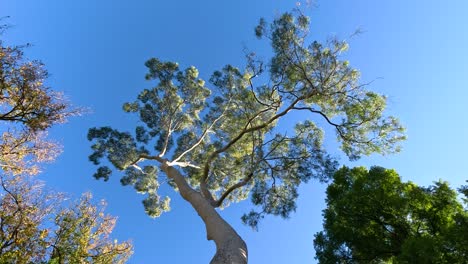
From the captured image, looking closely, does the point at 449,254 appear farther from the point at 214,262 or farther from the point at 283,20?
the point at 283,20

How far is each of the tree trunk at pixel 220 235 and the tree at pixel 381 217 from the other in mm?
3925

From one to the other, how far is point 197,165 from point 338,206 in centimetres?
851

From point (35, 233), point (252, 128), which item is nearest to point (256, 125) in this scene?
point (252, 128)

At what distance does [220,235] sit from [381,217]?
5.08 metres

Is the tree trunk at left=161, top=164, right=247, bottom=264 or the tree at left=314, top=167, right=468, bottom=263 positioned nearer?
the tree trunk at left=161, top=164, right=247, bottom=264

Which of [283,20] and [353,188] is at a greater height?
[283,20]

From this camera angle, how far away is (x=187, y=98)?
18297 millimetres

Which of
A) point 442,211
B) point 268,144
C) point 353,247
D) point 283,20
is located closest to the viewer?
point 442,211

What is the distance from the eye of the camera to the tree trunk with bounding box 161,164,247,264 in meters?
7.39

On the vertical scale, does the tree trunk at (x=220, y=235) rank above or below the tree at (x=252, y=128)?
below

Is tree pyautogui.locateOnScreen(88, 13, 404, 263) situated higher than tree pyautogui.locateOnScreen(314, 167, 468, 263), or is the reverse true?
tree pyautogui.locateOnScreen(88, 13, 404, 263)

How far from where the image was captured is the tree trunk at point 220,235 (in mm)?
7387

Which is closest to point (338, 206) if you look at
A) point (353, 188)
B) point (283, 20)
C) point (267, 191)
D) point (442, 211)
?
point (353, 188)

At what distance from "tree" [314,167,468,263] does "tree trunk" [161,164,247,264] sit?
12.9ft
